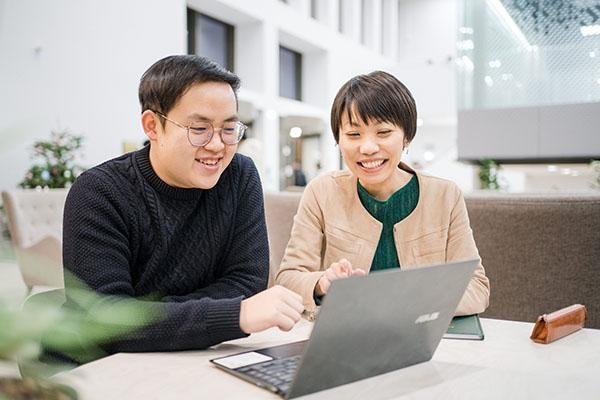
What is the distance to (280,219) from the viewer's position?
9.21 feet

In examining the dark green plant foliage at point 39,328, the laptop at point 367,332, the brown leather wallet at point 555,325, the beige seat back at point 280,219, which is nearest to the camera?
the dark green plant foliage at point 39,328

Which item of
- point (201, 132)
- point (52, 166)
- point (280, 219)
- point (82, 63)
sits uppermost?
point (82, 63)

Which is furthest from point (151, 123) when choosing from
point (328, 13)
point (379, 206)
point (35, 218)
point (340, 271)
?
point (328, 13)

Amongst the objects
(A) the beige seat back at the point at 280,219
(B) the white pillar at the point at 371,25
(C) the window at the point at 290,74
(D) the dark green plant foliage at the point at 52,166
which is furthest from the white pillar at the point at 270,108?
(A) the beige seat back at the point at 280,219

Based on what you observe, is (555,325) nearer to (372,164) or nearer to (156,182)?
(372,164)

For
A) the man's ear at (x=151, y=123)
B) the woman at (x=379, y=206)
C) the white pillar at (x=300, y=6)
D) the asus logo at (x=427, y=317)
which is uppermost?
the white pillar at (x=300, y=6)

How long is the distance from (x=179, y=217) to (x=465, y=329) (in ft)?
2.34

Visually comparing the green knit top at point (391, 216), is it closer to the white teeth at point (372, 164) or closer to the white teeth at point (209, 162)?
the white teeth at point (372, 164)

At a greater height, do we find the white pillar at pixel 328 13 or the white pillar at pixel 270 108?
the white pillar at pixel 328 13

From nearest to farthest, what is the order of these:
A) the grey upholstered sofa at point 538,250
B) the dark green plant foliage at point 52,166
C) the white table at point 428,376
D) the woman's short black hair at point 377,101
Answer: the white table at point 428,376 < the woman's short black hair at point 377,101 < the grey upholstered sofa at point 538,250 < the dark green plant foliage at point 52,166

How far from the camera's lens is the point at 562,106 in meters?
6.46

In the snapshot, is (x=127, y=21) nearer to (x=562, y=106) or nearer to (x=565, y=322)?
(x=562, y=106)

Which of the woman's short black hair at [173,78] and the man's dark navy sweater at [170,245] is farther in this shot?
the woman's short black hair at [173,78]

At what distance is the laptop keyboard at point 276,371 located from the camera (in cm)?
86
